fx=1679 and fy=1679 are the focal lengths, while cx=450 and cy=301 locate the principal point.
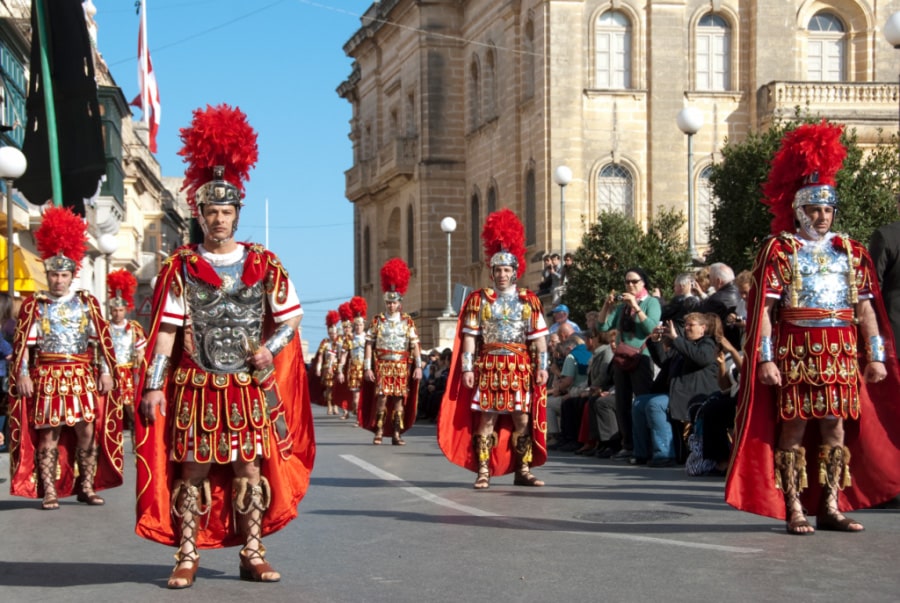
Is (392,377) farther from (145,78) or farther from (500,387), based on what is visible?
(145,78)

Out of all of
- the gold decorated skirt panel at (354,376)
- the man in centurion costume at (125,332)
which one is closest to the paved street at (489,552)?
the man in centurion costume at (125,332)

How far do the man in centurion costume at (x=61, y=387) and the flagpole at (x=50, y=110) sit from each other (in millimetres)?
13666

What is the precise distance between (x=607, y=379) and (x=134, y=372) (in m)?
6.33

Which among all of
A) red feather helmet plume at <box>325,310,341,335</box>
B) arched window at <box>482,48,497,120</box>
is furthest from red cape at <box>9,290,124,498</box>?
arched window at <box>482,48,497,120</box>

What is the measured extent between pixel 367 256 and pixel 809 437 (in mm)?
64360

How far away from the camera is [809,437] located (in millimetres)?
10539

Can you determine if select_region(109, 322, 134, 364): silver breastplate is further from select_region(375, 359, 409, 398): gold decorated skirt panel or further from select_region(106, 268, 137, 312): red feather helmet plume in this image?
select_region(375, 359, 409, 398): gold decorated skirt panel

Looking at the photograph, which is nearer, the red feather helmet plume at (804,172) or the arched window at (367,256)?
the red feather helmet plume at (804,172)

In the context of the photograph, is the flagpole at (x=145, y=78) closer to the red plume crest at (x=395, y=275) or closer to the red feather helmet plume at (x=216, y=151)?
the red plume crest at (x=395, y=275)

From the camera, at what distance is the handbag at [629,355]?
17.5 meters

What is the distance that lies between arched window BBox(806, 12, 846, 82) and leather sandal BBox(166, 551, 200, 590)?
144 feet

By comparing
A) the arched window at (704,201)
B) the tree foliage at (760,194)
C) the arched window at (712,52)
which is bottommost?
the tree foliage at (760,194)

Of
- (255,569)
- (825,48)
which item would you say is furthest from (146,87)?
(255,569)

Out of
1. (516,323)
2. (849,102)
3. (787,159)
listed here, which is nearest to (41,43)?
(516,323)
